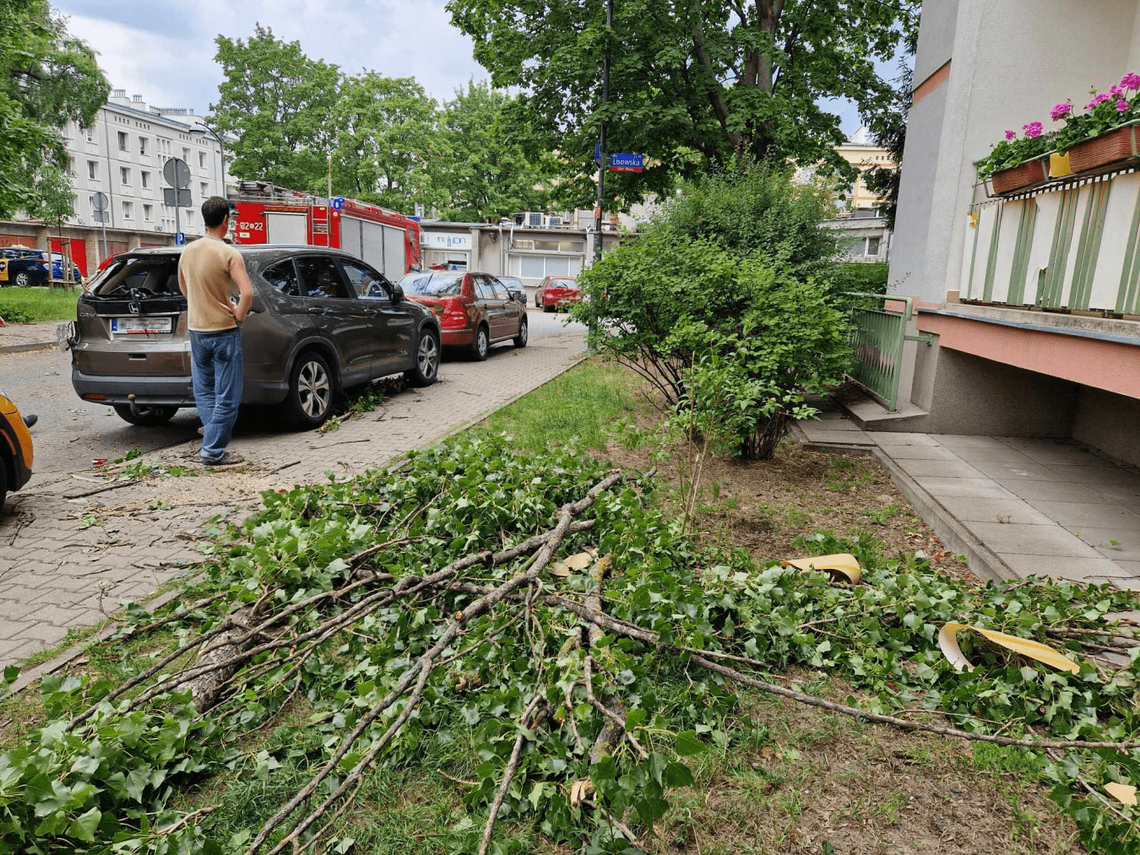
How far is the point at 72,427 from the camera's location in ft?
28.2

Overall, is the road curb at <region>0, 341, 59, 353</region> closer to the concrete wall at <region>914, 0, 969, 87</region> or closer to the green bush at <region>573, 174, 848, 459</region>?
the green bush at <region>573, 174, 848, 459</region>

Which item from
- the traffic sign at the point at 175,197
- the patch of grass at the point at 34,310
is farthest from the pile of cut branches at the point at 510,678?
the patch of grass at the point at 34,310

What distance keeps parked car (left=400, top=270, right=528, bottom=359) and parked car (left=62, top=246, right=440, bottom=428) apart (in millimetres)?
5244

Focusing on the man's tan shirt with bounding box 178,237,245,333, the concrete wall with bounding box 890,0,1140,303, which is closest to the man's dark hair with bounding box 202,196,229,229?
the man's tan shirt with bounding box 178,237,245,333

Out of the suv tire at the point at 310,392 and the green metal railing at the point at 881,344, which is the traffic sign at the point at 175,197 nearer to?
the suv tire at the point at 310,392

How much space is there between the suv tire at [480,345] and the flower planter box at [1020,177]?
10.0 m

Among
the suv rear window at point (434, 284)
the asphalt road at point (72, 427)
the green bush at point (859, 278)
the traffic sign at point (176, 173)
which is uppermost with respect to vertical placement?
the traffic sign at point (176, 173)

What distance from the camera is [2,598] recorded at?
4.05 metres

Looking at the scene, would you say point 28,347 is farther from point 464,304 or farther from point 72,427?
point 464,304

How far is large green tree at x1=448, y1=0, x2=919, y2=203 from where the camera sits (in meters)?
15.6

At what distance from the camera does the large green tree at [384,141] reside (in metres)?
46.9

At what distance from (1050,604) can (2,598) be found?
528cm

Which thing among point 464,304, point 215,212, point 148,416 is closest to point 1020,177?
point 215,212

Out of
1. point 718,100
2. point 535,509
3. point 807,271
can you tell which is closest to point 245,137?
point 718,100
